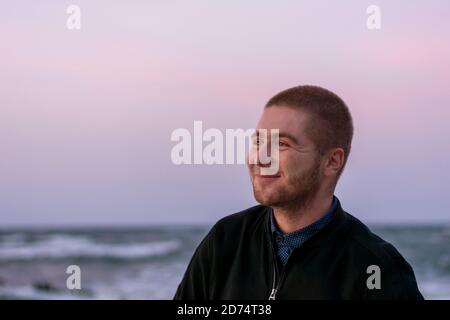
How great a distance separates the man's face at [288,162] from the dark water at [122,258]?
612 centimetres

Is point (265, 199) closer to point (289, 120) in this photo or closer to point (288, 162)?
point (288, 162)

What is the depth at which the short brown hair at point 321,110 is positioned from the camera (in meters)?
2.41

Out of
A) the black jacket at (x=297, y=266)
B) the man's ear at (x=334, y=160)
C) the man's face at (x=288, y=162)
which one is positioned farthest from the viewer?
the man's ear at (x=334, y=160)

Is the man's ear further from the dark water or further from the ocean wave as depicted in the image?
the ocean wave

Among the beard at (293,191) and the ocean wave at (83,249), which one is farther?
the ocean wave at (83,249)

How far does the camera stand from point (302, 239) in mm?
2379

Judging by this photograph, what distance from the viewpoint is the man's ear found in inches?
97.8

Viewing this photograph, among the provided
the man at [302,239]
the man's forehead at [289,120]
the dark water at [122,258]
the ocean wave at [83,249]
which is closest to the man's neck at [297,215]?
the man at [302,239]

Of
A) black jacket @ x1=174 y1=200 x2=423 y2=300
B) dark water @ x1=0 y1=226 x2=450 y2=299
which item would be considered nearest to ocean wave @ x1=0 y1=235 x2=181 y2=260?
dark water @ x1=0 y1=226 x2=450 y2=299

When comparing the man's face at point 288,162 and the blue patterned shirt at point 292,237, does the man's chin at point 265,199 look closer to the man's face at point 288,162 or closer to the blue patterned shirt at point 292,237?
the man's face at point 288,162

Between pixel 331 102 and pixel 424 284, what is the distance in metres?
7.05
